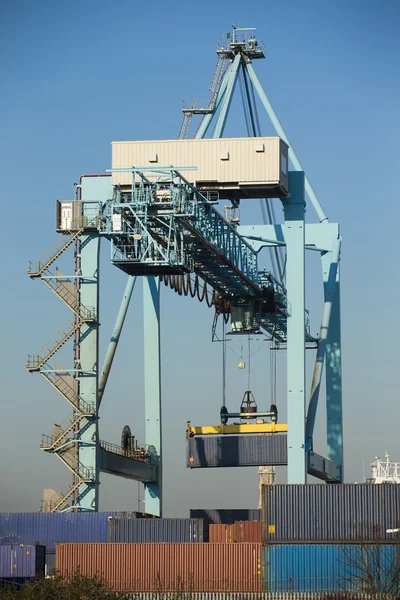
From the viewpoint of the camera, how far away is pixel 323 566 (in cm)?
5088

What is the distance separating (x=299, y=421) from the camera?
58.4 meters

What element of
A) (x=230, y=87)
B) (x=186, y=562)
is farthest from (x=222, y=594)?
(x=230, y=87)

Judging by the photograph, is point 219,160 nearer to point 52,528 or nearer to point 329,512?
point 329,512

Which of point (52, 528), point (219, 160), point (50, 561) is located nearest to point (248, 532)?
point (52, 528)

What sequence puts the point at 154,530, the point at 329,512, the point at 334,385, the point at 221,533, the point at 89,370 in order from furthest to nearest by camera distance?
the point at 334,385 → the point at 89,370 → the point at 221,533 → the point at 154,530 → the point at 329,512

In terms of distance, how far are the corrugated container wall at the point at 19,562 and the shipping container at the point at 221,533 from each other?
8525 mm

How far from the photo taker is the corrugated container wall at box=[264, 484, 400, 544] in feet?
168

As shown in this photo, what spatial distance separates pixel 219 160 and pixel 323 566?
57.6 ft

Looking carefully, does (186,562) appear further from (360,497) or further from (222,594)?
(360,497)

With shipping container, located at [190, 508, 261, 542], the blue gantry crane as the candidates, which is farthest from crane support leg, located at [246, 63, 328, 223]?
shipping container, located at [190, 508, 261, 542]

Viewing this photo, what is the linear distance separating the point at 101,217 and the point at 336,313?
2206cm

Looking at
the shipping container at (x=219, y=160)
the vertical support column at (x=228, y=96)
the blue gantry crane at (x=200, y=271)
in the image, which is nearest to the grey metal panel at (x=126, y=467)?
the blue gantry crane at (x=200, y=271)

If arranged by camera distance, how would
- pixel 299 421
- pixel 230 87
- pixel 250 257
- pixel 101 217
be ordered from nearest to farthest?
pixel 101 217
pixel 299 421
pixel 250 257
pixel 230 87

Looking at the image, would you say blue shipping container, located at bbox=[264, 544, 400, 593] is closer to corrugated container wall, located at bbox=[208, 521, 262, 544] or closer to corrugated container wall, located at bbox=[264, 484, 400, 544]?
corrugated container wall, located at bbox=[264, 484, 400, 544]
